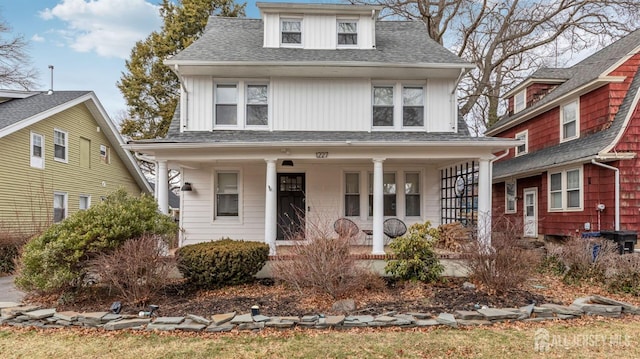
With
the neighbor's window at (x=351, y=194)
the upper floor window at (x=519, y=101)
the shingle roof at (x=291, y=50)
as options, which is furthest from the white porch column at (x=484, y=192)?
the upper floor window at (x=519, y=101)

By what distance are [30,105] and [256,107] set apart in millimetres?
8792

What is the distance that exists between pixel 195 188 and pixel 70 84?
17.6 meters

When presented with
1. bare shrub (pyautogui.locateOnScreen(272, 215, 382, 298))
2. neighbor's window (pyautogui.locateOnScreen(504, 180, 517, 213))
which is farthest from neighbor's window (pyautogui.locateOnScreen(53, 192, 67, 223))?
neighbor's window (pyautogui.locateOnScreen(504, 180, 517, 213))

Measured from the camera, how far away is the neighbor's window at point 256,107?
9.43 meters

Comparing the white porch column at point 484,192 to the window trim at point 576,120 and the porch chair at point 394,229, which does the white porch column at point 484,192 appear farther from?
the window trim at point 576,120

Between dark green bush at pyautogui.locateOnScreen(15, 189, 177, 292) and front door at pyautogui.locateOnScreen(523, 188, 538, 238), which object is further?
front door at pyautogui.locateOnScreen(523, 188, 538, 238)

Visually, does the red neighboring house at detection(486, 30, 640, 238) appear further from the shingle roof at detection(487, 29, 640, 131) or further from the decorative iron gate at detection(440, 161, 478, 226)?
the decorative iron gate at detection(440, 161, 478, 226)

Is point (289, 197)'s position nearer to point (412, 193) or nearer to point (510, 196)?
point (412, 193)

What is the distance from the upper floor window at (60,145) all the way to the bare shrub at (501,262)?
1384 centimetres

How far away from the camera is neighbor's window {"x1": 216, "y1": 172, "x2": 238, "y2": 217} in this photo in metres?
10.0

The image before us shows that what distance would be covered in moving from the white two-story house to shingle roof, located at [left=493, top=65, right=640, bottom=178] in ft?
11.5

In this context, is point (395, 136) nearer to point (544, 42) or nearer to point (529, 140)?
point (529, 140)

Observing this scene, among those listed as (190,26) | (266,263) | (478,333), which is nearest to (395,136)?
(266,263)

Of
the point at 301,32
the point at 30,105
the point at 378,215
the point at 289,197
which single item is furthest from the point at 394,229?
the point at 30,105
